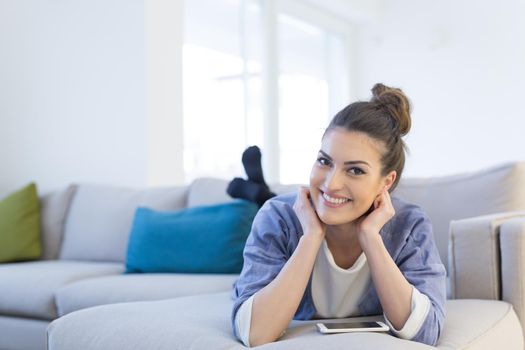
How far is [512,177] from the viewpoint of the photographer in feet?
7.25

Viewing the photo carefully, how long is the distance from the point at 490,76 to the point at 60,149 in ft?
11.6

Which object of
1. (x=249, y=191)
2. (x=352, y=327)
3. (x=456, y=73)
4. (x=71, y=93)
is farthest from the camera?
(x=456, y=73)

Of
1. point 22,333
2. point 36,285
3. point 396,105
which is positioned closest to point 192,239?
point 36,285

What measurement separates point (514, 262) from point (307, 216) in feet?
2.10

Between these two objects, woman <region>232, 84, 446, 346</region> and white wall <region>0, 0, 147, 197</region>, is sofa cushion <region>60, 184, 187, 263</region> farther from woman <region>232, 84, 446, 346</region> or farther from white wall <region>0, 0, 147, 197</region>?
woman <region>232, 84, 446, 346</region>

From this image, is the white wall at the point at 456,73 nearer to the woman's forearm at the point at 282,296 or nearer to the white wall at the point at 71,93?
the white wall at the point at 71,93

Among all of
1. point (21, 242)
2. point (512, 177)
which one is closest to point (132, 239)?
point (21, 242)

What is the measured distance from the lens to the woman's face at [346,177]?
1.51 metres

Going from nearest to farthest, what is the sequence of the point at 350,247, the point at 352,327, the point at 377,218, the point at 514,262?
1. the point at 352,327
2. the point at 377,218
3. the point at 350,247
4. the point at 514,262

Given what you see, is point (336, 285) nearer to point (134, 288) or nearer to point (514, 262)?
point (514, 262)

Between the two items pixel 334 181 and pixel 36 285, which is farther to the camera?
pixel 36 285

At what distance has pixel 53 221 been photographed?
356 centimetres

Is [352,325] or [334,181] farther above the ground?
[334,181]

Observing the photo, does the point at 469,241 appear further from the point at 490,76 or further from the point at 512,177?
the point at 490,76
